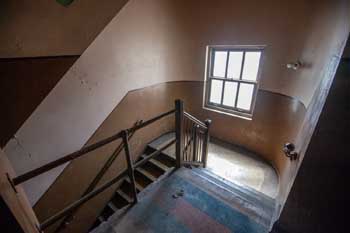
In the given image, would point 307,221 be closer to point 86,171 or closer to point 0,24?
point 0,24

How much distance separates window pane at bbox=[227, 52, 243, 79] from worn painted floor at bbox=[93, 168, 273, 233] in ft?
7.98

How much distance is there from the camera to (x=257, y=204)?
1.60 m

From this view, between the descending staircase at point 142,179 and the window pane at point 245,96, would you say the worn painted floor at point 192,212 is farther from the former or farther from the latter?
the window pane at point 245,96

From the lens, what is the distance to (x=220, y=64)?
3.48 metres

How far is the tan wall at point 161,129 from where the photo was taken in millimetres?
2246

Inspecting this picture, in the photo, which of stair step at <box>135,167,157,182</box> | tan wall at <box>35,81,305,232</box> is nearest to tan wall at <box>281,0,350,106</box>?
tan wall at <box>35,81,305,232</box>

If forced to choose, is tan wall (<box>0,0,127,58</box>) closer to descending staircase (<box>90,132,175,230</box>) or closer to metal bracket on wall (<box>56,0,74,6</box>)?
metal bracket on wall (<box>56,0,74,6</box>)

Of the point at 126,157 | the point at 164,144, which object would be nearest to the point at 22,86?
the point at 126,157

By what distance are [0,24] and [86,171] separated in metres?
1.99

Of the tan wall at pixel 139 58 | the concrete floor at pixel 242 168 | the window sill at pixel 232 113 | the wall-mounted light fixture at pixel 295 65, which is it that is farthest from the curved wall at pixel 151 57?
the window sill at pixel 232 113

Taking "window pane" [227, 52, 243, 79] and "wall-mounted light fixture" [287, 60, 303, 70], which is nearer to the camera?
"wall-mounted light fixture" [287, 60, 303, 70]

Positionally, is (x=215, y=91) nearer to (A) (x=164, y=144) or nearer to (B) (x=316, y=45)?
(A) (x=164, y=144)

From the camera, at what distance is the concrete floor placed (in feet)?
9.29

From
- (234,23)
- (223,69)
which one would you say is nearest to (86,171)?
(223,69)
